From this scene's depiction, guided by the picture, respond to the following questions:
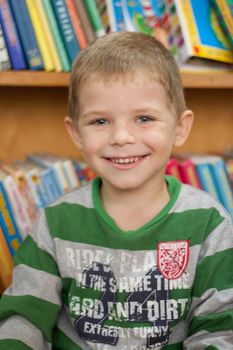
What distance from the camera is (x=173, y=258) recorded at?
1.02 meters

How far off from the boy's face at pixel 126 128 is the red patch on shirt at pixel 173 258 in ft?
0.45

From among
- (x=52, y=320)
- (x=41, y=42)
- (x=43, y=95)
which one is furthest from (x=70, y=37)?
(x=52, y=320)

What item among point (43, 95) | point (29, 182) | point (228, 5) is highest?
point (228, 5)

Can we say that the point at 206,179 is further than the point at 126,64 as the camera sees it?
Yes

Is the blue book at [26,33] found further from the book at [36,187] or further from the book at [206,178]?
the book at [206,178]

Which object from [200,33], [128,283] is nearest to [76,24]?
[200,33]

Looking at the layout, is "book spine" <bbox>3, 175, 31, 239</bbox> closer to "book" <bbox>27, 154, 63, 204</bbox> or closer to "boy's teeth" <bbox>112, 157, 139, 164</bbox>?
"book" <bbox>27, 154, 63, 204</bbox>

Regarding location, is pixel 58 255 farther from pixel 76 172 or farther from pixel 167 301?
pixel 76 172

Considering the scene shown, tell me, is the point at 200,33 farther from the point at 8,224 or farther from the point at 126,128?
the point at 8,224

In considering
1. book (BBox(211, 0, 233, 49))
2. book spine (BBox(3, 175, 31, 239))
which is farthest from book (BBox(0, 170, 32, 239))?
book (BBox(211, 0, 233, 49))

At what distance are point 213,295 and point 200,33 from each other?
78 centimetres

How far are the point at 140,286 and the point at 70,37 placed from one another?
26.9 inches

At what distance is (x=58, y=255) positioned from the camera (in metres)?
→ 1.05

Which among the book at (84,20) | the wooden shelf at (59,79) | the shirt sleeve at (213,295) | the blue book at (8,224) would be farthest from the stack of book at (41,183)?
the shirt sleeve at (213,295)
